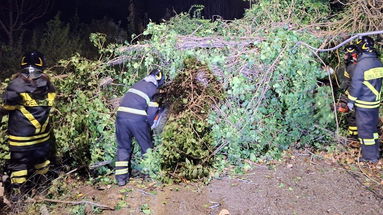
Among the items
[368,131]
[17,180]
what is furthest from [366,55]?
[17,180]

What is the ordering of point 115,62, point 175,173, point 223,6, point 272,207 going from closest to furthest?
point 272,207, point 175,173, point 115,62, point 223,6

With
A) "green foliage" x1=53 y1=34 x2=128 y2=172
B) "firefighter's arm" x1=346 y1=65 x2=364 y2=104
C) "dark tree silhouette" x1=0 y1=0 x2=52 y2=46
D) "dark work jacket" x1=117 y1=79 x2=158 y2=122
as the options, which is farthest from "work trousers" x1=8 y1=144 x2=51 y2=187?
"dark tree silhouette" x1=0 y1=0 x2=52 y2=46

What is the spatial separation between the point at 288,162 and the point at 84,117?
3.14m

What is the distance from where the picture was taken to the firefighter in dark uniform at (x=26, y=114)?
13.8ft

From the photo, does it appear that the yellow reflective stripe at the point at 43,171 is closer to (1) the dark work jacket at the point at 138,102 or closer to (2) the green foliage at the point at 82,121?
(2) the green foliage at the point at 82,121

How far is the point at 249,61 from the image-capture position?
4.86m

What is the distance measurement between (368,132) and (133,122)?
3.44 m

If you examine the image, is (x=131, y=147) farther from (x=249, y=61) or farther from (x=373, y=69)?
(x=373, y=69)

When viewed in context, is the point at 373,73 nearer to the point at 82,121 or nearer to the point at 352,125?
the point at 352,125

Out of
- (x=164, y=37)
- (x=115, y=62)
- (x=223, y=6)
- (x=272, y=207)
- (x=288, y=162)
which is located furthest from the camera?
(x=223, y=6)

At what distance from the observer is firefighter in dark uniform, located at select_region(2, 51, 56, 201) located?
419cm

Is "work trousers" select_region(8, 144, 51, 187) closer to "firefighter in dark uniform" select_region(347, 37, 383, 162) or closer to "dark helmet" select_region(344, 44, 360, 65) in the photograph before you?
"firefighter in dark uniform" select_region(347, 37, 383, 162)

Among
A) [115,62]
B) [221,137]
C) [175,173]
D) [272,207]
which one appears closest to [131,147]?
[175,173]

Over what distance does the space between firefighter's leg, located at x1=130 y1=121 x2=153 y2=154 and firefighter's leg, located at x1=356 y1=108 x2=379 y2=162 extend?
3.14 m
